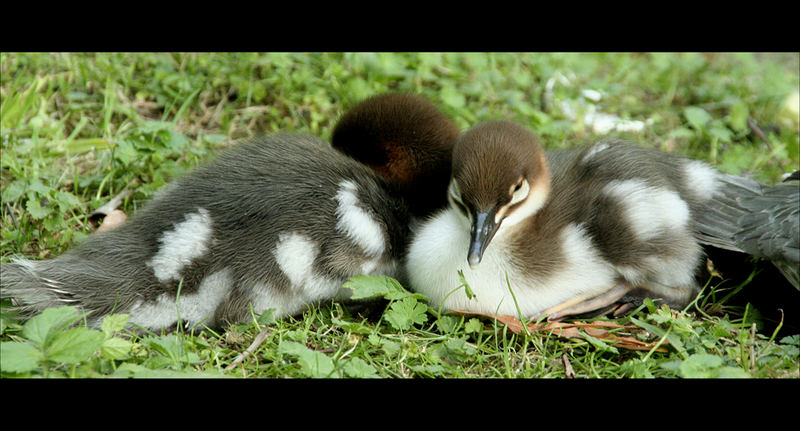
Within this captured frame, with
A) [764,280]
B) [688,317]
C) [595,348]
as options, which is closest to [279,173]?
[595,348]

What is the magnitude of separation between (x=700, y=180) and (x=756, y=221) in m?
0.28

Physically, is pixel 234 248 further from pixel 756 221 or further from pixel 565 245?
pixel 756 221

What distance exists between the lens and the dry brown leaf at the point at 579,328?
102 inches

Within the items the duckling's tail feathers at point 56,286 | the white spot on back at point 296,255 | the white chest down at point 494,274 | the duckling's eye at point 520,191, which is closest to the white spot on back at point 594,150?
the white chest down at point 494,274

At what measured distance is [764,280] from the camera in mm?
2885

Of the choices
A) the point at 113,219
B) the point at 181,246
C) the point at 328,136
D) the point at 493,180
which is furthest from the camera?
the point at 328,136

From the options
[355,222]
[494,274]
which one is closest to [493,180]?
[494,274]

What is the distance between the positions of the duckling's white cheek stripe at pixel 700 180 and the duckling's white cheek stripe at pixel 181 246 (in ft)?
5.91

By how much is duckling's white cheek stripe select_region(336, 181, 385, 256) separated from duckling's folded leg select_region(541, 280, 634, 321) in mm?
647

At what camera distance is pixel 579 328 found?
269cm

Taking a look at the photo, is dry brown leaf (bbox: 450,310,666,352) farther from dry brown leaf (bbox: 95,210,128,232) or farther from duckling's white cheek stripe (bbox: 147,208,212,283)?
dry brown leaf (bbox: 95,210,128,232)

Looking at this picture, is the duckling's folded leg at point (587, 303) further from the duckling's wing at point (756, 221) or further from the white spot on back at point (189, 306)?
the white spot on back at point (189, 306)

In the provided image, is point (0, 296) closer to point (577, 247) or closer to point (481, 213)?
point (481, 213)

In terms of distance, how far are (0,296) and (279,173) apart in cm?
97
